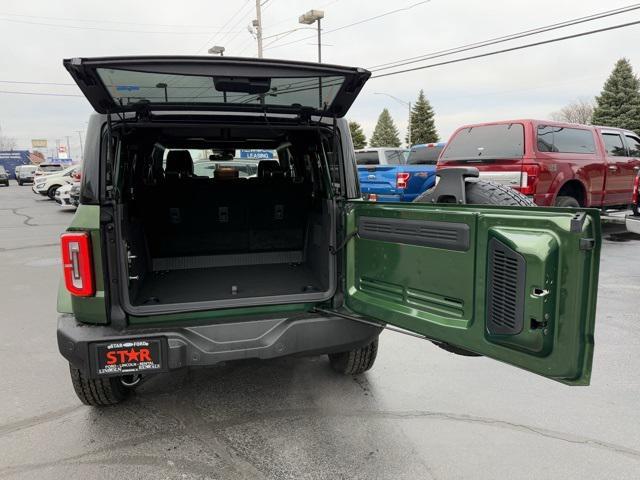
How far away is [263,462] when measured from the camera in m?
2.61

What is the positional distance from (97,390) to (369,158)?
1178 centimetres

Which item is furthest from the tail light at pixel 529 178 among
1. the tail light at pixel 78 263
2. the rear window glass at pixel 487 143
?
the tail light at pixel 78 263

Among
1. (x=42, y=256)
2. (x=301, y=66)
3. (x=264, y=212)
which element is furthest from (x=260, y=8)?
(x=301, y=66)

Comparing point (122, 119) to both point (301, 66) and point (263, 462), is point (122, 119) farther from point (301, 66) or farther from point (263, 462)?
point (263, 462)

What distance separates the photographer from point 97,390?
3.04 meters

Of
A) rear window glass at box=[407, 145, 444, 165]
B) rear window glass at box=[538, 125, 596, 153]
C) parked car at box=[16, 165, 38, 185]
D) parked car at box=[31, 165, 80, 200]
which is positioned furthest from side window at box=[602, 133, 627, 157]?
parked car at box=[16, 165, 38, 185]

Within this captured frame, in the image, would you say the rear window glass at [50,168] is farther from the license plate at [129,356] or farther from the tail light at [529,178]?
the license plate at [129,356]

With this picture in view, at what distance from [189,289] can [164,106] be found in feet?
4.43

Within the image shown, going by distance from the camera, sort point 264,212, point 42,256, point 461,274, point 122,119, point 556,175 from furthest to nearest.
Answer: point 42,256 → point 556,175 → point 264,212 → point 122,119 → point 461,274

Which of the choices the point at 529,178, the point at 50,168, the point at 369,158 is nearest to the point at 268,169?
the point at 529,178

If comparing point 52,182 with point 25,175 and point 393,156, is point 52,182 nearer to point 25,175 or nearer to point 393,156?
point 393,156

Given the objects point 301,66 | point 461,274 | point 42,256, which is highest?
point 301,66

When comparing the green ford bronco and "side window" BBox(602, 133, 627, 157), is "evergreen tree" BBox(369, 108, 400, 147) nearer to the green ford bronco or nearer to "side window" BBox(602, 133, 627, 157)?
"side window" BBox(602, 133, 627, 157)

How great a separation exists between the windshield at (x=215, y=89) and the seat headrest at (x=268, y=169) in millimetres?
1777
